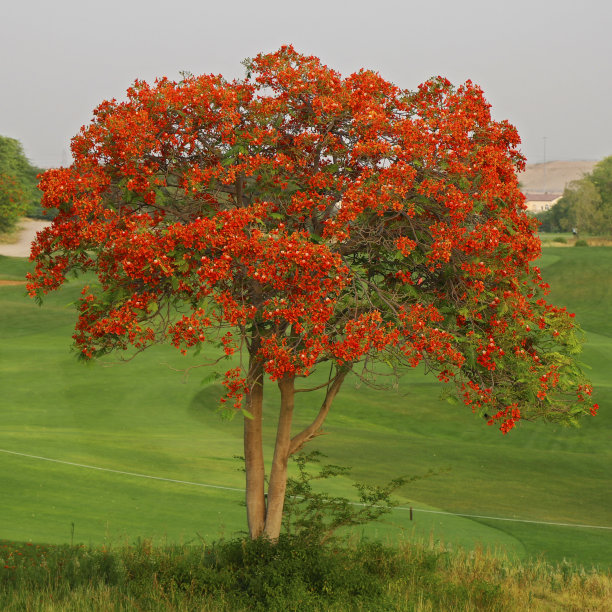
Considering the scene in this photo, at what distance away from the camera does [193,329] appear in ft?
27.5

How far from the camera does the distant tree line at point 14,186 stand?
5756 cm

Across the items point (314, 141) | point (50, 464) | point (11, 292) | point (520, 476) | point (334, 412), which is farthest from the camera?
point (11, 292)

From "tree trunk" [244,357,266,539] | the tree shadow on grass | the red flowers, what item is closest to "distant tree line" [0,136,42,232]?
the tree shadow on grass

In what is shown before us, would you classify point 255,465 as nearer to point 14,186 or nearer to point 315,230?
point 315,230

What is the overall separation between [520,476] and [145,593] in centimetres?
1202

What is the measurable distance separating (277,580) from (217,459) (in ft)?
30.8

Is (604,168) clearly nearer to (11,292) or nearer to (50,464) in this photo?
(11,292)

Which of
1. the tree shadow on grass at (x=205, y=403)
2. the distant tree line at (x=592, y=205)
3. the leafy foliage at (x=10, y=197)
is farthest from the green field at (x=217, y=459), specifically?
the distant tree line at (x=592, y=205)

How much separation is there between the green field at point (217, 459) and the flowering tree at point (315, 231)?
71.2 inches

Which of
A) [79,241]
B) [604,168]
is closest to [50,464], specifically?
[79,241]

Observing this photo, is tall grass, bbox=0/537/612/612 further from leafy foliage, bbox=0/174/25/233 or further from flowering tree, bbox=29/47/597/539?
leafy foliage, bbox=0/174/25/233

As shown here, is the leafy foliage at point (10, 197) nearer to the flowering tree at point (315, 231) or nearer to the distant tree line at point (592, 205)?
the flowering tree at point (315, 231)

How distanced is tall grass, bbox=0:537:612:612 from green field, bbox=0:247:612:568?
1455 mm

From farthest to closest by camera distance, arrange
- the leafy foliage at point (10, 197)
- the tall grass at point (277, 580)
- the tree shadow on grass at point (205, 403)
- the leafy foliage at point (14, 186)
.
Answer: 1. the leafy foliage at point (14, 186)
2. the leafy foliage at point (10, 197)
3. the tree shadow on grass at point (205, 403)
4. the tall grass at point (277, 580)
